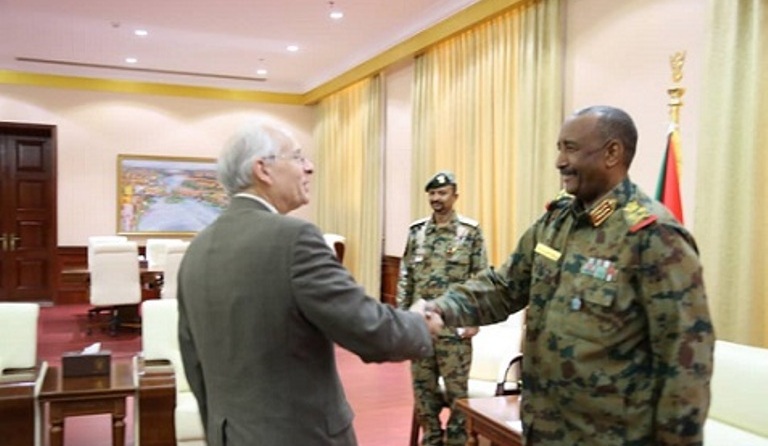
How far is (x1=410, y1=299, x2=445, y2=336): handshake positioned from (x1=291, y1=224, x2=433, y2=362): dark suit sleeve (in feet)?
0.98

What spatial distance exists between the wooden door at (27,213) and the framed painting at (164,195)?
105 cm

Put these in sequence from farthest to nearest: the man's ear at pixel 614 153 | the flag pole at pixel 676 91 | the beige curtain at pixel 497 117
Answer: the beige curtain at pixel 497 117, the flag pole at pixel 676 91, the man's ear at pixel 614 153

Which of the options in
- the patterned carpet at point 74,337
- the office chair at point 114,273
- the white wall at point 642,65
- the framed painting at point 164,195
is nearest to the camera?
the white wall at point 642,65

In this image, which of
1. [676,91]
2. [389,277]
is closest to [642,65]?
[676,91]

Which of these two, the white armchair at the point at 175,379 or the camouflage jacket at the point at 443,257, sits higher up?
the camouflage jacket at the point at 443,257

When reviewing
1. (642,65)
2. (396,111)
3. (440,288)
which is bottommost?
(440,288)

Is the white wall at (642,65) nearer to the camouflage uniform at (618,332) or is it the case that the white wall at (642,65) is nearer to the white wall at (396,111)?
the white wall at (396,111)

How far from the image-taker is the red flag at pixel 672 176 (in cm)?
365

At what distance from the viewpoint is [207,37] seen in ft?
27.1

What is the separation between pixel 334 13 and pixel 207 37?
6.84 feet

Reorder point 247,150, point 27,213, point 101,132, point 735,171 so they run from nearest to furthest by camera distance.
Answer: point 247,150, point 735,171, point 27,213, point 101,132

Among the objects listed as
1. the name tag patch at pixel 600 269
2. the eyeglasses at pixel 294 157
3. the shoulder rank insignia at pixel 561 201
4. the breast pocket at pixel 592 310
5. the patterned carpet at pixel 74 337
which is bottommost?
the patterned carpet at pixel 74 337

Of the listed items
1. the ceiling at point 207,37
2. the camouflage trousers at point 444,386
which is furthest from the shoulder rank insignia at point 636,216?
the ceiling at point 207,37

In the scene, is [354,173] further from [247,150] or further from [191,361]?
[247,150]
